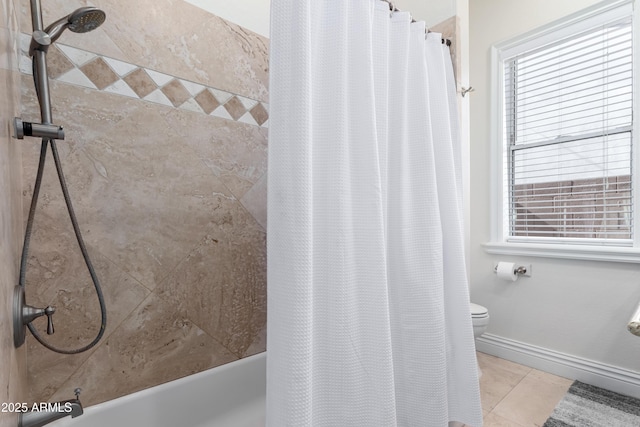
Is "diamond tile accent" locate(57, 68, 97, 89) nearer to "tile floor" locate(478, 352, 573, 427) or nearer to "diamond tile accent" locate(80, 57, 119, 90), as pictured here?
"diamond tile accent" locate(80, 57, 119, 90)

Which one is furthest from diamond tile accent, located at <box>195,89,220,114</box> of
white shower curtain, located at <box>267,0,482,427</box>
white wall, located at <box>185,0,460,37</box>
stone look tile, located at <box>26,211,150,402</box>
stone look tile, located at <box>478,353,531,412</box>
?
stone look tile, located at <box>478,353,531,412</box>

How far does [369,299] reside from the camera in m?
1.00

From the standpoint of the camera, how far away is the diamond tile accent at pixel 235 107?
140 cm

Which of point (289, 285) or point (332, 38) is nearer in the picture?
point (289, 285)

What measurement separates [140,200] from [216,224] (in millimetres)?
304

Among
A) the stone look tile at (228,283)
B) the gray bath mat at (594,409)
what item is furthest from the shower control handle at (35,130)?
the gray bath mat at (594,409)

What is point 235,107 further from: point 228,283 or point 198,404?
point 198,404

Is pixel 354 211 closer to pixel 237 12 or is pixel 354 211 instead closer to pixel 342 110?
pixel 342 110

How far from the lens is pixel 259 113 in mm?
1503

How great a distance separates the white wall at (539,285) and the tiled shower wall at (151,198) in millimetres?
1808

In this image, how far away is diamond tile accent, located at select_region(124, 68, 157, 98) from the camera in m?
1.14

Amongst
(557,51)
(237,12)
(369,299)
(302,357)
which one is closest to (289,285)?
(302,357)

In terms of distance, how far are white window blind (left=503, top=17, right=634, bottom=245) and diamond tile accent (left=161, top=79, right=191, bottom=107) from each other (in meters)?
2.25

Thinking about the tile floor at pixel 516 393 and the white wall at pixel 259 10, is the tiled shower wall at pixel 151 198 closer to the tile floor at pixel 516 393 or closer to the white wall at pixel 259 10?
the white wall at pixel 259 10
